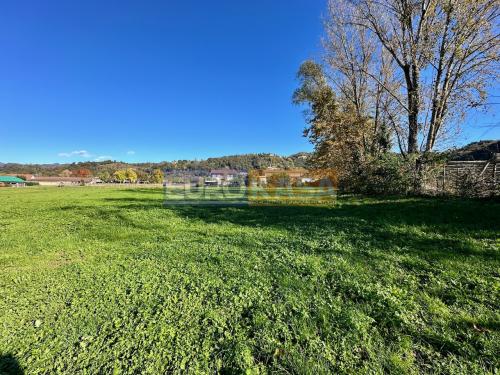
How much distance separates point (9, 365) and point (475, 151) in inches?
726

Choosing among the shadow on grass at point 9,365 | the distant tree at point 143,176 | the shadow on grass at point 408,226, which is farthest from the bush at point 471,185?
the distant tree at point 143,176

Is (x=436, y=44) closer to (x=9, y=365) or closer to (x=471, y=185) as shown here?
(x=471, y=185)

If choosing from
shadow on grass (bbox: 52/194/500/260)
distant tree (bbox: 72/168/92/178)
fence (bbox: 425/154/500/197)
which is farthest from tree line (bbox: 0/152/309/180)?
shadow on grass (bbox: 52/194/500/260)

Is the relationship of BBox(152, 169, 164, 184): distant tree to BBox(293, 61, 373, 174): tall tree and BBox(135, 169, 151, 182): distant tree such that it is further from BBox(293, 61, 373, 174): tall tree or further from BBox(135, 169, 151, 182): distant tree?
BBox(293, 61, 373, 174): tall tree

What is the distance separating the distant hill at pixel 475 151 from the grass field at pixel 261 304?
722 centimetres

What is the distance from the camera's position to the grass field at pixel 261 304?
6.84ft

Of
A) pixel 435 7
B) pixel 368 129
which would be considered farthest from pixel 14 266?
pixel 368 129

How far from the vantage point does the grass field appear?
2086mm

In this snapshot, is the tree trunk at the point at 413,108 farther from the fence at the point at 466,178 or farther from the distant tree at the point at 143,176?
the distant tree at the point at 143,176

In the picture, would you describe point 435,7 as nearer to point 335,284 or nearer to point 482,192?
point 482,192

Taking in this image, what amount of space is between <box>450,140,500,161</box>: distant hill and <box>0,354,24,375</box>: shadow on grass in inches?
530

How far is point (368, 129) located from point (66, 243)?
18.7m

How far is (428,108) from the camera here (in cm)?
1160

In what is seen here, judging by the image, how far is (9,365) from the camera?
2.09 meters
